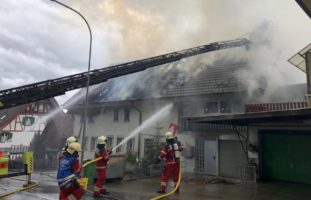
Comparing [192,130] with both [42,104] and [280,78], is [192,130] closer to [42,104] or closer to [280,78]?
[280,78]

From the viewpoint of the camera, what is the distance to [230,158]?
Result: 15.2 m

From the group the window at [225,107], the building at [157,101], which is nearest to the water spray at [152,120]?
the building at [157,101]

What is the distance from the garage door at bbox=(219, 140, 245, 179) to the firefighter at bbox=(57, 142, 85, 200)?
9.97 meters

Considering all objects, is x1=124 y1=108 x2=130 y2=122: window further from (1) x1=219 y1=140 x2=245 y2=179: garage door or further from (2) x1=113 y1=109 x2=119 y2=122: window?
(1) x1=219 y1=140 x2=245 y2=179: garage door

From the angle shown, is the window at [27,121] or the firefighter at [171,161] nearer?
the firefighter at [171,161]

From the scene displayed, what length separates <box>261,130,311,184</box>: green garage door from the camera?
13.1 metres

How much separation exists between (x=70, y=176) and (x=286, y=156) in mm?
10678

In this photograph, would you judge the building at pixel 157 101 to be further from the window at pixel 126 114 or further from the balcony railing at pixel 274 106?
the balcony railing at pixel 274 106

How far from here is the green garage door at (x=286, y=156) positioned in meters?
13.1

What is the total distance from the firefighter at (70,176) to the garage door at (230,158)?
9.97 meters

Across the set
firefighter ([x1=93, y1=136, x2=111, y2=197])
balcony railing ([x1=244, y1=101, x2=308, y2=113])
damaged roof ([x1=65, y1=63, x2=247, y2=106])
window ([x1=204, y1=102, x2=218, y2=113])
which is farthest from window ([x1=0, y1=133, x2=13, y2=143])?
balcony railing ([x1=244, y1=101, x2=308, y2=113])

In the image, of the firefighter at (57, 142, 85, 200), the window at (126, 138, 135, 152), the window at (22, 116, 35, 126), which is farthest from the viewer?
the window at (22, 116, 35, 126)

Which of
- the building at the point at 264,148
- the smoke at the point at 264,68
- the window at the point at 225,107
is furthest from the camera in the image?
the window at the point at 225,107

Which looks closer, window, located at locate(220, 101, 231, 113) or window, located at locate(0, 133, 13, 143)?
window, located at locate(220, 101, 231, 113)
